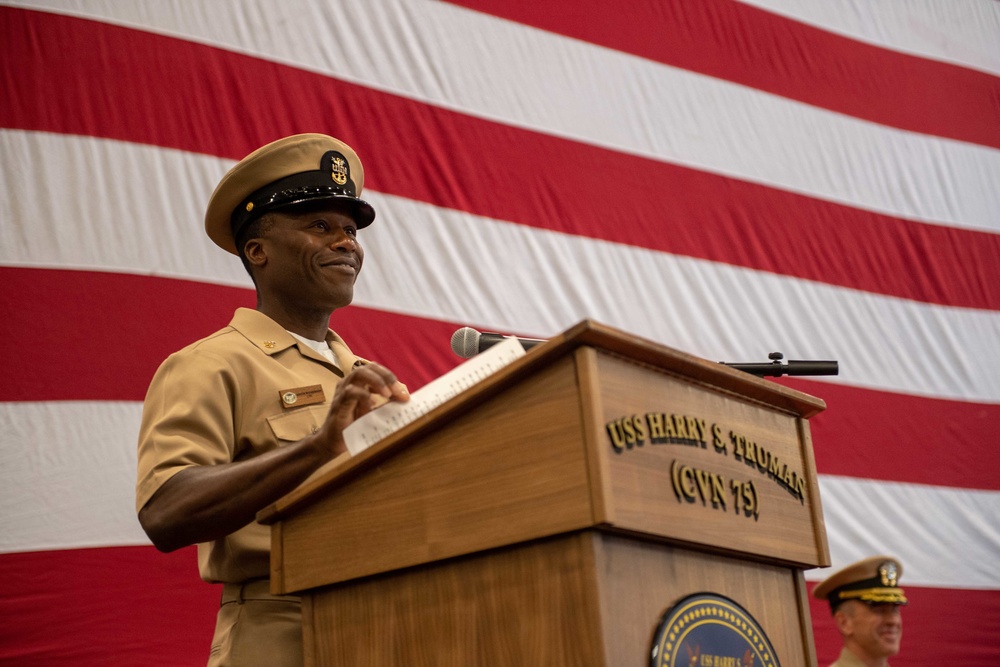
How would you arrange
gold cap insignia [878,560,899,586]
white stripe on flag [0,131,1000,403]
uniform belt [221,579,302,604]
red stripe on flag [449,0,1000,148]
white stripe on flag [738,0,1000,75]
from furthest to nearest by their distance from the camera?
white stripe on flag [738,0,1000,75]
red stripe on flag [449,0,1000,148]
gold cap insignia [878,560,899,586]
white stripe on flag [0,131,1000,403]
uniform belt [221,579,302,604]

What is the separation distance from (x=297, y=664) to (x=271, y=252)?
2.10 ft

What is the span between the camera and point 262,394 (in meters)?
1.47

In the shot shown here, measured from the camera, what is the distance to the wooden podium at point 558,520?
0.93m

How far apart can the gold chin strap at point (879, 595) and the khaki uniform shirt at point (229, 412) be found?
5.96 feet

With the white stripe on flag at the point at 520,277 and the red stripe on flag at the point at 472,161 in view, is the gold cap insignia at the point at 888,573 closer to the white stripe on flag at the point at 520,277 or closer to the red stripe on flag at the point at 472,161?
the white stripe on flag at the point at 520,277

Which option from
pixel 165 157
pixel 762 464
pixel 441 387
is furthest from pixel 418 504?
pixel 165 157

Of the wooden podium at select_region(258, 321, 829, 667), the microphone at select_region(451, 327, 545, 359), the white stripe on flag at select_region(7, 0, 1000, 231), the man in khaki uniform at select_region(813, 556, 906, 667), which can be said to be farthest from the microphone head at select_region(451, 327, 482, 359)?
the man in khaki uniform at select_region(813, 556, 906, 667)

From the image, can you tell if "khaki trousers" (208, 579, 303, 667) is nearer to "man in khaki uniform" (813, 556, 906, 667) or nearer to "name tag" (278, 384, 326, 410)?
"name tag" (278, 384, 326, 410)

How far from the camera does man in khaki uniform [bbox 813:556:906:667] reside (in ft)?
9.09

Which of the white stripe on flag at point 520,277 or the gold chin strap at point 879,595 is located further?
the gold chin strap at point 879,595

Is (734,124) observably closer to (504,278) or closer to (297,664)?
(504,278)

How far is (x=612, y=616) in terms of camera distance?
0.92 metres

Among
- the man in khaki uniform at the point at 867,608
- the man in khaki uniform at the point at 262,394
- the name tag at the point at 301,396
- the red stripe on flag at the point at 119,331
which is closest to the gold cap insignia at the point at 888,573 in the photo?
the man in khaki uniform at the point at 867,608

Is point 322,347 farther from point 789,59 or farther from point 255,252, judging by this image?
point 789,59
